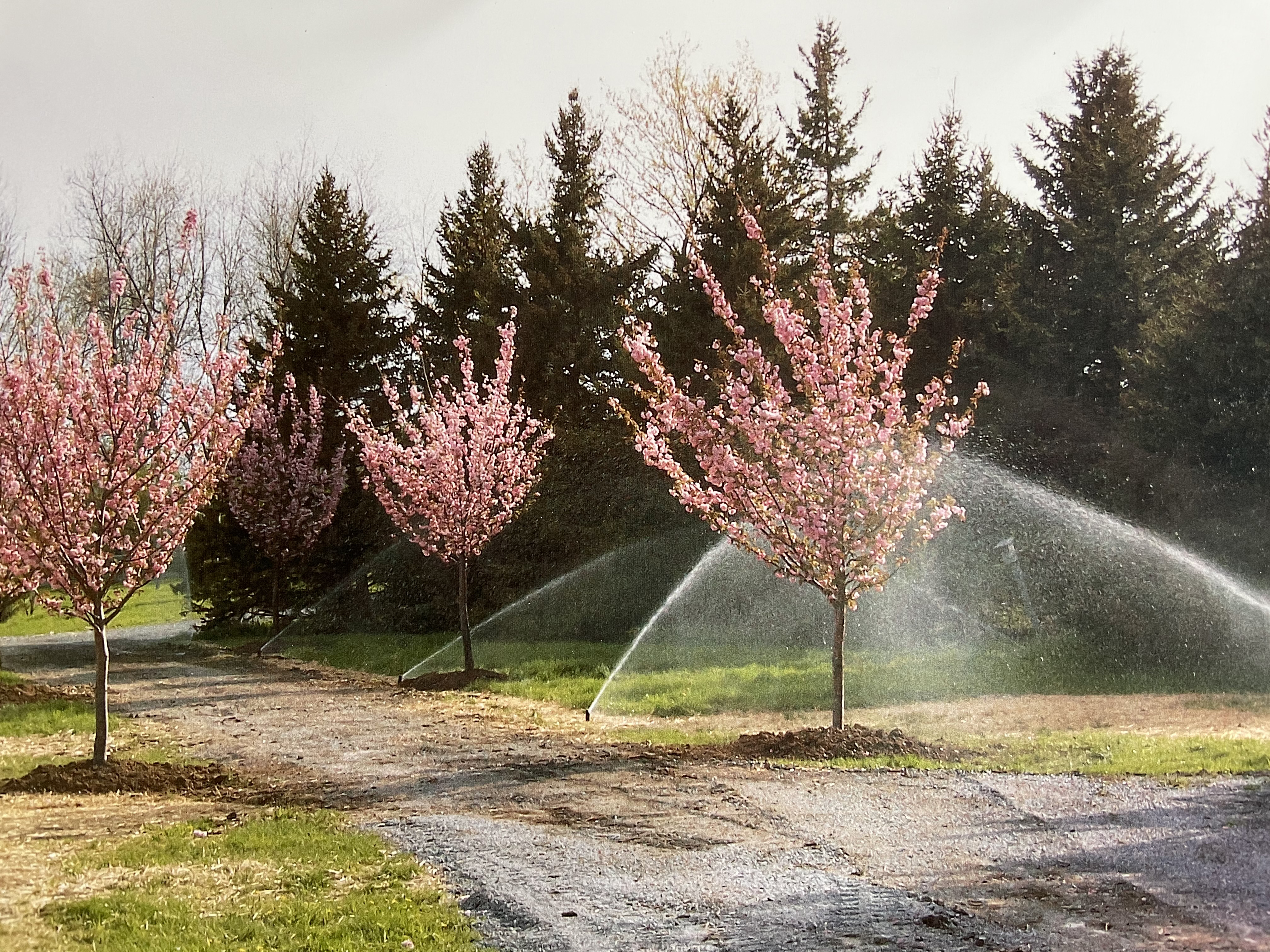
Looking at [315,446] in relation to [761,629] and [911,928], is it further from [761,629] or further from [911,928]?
[911,928]

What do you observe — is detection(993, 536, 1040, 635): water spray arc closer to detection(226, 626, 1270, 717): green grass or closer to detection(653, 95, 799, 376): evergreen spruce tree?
detection(226, 626, 1270, 717): green grass

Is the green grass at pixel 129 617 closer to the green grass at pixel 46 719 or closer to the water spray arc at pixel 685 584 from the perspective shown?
the water spray arc at pixel 685 584

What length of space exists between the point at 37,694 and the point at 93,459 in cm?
660

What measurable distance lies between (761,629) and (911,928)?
13118mm

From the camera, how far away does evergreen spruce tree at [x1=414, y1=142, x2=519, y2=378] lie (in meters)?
Result: 24.4

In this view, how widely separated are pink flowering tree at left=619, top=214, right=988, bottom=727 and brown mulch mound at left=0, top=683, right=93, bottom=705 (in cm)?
840

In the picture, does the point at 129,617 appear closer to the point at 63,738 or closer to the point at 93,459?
the point at 63,738

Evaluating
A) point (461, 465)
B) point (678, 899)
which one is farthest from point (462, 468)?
point (678, 899)

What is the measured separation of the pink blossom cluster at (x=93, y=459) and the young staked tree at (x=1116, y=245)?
17261 millimetres

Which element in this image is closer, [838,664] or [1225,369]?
[838,664]

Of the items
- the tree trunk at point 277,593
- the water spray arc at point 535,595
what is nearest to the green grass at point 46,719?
the water spray arc at point 535,595

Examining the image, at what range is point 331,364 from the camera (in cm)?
2584

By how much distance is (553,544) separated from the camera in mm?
21094

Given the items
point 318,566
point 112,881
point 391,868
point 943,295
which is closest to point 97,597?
point 112,881
